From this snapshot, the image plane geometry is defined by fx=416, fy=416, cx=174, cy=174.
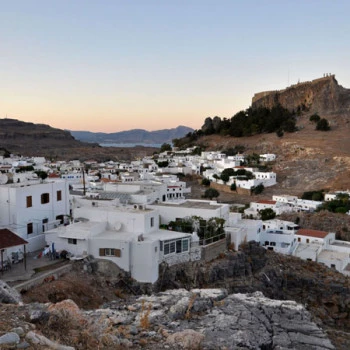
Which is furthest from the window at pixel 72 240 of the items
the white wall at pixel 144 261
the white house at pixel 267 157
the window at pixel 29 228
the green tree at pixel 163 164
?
→ the white house at pixel 267 157

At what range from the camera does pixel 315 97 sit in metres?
95.1

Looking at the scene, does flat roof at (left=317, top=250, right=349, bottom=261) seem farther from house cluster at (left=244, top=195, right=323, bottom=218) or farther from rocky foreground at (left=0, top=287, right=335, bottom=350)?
rocky foreground at (left=0, top=287, right=335, bottom=350)

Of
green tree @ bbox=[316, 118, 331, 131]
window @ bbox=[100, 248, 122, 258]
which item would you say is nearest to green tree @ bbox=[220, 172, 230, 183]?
green tree @ bbox=[316, 118, 331, 131]

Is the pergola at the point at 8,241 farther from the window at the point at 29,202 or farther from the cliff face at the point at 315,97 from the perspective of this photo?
the cliff face at the point at 315,97

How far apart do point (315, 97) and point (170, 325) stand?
94.8 meters

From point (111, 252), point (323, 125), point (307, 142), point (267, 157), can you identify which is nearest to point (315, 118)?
point (323, 125)

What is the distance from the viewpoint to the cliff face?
91812 mm

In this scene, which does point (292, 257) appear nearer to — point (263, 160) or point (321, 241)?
point (321, 241)

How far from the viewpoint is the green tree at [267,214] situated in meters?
35.6

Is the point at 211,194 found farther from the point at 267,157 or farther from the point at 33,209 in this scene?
the point at 33,209

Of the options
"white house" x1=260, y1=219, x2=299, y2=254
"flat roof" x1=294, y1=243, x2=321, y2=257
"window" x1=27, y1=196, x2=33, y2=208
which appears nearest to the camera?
"window" x1=27, y1=196, x2=33, y2=208

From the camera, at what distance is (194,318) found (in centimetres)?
924

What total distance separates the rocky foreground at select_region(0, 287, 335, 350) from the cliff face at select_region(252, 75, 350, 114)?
87.3m

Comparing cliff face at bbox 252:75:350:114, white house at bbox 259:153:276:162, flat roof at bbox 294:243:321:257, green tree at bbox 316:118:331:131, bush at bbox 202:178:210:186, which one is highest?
cliff face at bbox 252:75:350:114
